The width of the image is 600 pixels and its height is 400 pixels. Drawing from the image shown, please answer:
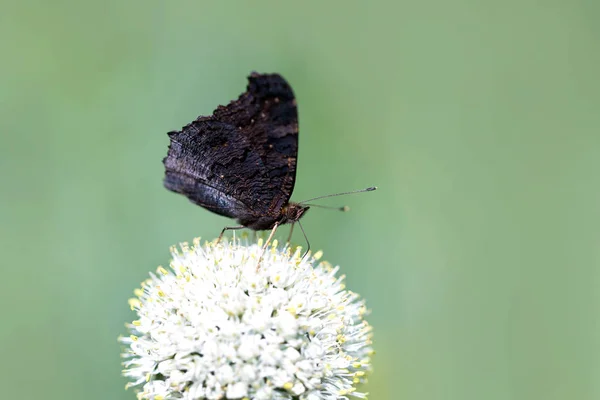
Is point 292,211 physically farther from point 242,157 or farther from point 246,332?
point 246,332

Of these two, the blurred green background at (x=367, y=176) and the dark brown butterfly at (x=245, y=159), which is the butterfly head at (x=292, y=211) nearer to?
the dark brown butterfly at (x=245, y=159)

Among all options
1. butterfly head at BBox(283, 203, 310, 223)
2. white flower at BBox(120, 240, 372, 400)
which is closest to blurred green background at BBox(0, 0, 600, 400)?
butterfly head at BBox(283, 203, 310, 223)

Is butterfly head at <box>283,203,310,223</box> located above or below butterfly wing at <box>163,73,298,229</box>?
below

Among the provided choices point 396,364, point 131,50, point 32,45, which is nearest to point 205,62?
point 131,50

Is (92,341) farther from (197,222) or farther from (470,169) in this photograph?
(470,169)

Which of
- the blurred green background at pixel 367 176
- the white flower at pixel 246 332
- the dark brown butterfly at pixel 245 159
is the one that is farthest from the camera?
the blurred green background at pixel 367 176

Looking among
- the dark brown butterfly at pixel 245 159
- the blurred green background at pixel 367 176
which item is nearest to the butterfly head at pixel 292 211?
the dark brown butterfly at pixel 245 159

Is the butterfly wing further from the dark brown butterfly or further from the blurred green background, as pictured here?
the blurred green background

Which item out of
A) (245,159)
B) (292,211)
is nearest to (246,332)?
(292,211)
